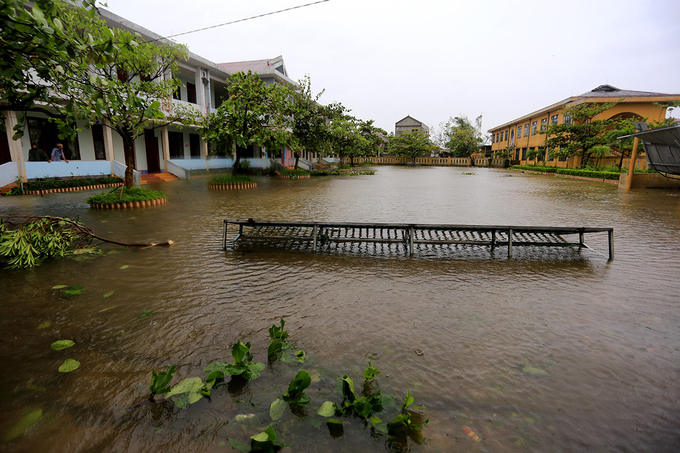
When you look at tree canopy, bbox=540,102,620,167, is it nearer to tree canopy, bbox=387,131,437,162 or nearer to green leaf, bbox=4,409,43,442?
tree canopy, bbox=387,131,437,162

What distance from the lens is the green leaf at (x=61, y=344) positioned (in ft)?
10.4

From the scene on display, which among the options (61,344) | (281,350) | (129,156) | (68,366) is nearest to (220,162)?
(129,156)

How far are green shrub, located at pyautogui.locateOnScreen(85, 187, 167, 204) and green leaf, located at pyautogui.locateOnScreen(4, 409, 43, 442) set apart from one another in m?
9.66

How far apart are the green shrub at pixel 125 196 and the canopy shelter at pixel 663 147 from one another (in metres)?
16.8

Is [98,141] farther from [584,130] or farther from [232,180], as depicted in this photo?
[584,130]

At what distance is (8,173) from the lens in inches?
543

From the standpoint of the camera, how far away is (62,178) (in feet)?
50.3

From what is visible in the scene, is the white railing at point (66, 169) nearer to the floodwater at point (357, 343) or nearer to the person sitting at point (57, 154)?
the person sitting at point (57, 154)

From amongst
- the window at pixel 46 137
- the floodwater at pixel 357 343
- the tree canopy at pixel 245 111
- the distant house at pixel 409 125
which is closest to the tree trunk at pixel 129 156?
the tree canopy at pixel 245 111

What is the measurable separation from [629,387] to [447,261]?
3255 mm

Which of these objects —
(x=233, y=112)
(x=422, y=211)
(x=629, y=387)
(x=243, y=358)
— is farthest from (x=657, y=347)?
(x=233, y=112)

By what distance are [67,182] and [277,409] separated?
17.0 metres

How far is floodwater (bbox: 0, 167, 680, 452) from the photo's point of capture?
7.55 feet

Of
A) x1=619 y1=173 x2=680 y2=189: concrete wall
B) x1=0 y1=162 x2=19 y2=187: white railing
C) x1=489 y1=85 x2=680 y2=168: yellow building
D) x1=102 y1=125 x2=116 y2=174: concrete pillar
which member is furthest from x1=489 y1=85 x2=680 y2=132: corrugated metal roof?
x1=0 y1=162 x2=19 y2=187: white railing
